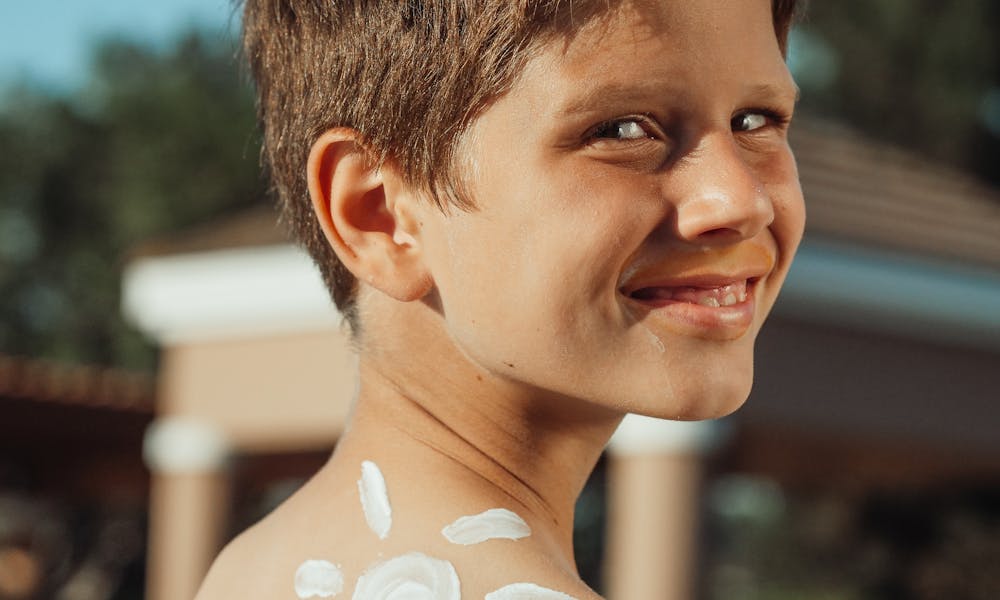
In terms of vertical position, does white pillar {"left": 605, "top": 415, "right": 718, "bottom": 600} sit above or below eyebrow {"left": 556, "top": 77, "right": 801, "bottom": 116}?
below

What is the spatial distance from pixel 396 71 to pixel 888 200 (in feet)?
33.9

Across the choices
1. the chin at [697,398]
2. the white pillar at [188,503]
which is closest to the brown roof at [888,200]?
the white pillar at [188,503]

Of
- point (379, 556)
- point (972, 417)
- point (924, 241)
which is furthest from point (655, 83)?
point (972, 417)

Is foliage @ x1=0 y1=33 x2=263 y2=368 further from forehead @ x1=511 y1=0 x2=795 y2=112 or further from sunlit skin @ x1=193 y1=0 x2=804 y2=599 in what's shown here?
forehead @ x1=511 y1=0 x2=795 y2=112

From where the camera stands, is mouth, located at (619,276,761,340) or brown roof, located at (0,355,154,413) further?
brown roof, located at (0,355,154,413)

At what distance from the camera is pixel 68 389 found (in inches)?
528

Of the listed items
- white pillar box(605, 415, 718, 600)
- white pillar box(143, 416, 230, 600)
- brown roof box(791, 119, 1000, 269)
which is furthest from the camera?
white pillar box(143, 416, 230, 600)

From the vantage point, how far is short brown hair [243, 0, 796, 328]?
62.7 inches

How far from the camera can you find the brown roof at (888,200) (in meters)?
10.4

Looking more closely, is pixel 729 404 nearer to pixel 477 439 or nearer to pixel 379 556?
pixel 477 439

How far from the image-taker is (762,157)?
1.73 m

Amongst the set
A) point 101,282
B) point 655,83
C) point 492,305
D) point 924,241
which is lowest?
point 101,282

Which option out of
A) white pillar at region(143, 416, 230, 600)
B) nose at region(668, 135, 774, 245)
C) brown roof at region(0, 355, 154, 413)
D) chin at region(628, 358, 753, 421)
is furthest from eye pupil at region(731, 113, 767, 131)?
brown roof at region(0, 355, 154, 413)

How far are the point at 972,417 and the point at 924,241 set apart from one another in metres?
1.52
